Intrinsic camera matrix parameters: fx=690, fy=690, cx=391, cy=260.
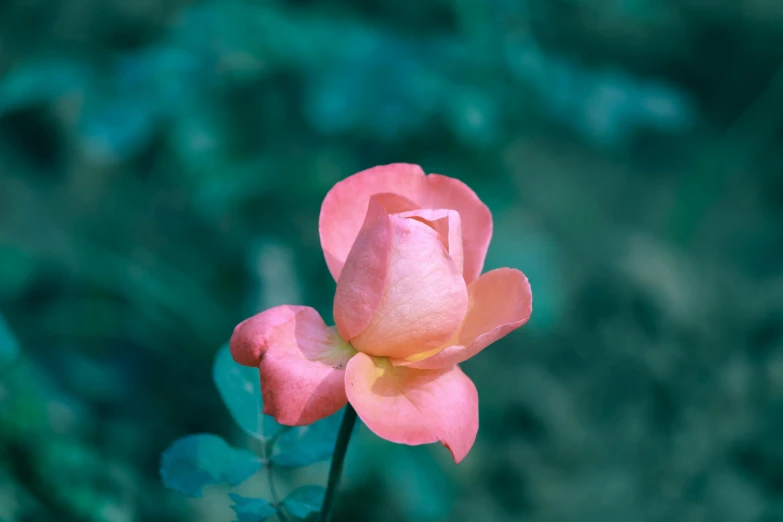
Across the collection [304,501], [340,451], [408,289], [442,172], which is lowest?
[442,172]

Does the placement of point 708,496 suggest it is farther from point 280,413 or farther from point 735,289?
point 280,413

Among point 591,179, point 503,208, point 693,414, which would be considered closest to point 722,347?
point 693,414

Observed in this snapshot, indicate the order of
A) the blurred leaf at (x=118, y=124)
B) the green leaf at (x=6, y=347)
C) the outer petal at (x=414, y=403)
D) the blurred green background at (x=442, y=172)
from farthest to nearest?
the blurred green background at (x=442, y=172) < the blurred leaf at (x=118, y=124) < the green leaf at (x=6, y=347) < the outer petal at (x=414, y=403)

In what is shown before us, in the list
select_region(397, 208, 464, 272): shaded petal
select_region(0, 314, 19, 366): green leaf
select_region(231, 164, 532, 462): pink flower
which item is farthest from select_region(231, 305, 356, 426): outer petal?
select_region(0, 314, 19, 366): green leaf

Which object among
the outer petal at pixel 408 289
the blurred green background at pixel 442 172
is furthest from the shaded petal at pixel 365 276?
the blurred green background at pixel 442 172

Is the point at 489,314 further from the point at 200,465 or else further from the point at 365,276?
the point at 200,465

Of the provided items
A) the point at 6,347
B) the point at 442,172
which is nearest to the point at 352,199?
the point at 6,347

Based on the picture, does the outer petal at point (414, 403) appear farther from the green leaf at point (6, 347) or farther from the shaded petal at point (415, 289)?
the green leaf at point (6, 347)
